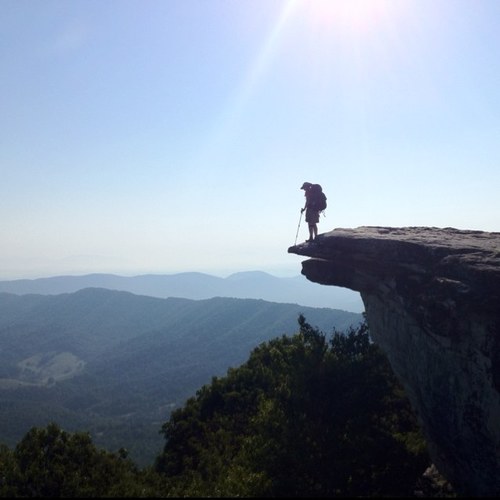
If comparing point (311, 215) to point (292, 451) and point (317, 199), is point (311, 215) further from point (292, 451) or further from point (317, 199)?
point (292, 451)

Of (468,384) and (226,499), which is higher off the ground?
(468,384)

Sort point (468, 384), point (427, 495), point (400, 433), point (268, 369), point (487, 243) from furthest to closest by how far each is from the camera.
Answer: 1. point (268, 369)
2. point (400, 433)
3. point (487, 243)
4. point (427, 495)
5. point (468, 384)

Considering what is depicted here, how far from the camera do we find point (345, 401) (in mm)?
28984

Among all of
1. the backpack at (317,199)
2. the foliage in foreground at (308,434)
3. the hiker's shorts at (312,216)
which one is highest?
the backpack at (317,199)

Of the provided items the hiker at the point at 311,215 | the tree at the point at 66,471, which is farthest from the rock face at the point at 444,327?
the tree at the point at 66,471

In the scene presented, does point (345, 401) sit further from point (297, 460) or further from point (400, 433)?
point (297, 460)

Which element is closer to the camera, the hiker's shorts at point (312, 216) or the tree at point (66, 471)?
the tree at point (66, 471)

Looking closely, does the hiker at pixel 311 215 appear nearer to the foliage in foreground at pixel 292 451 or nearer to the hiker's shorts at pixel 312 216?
the hiker's shorts at pixel 312 216

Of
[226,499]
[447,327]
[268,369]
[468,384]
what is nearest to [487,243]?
[447,327]

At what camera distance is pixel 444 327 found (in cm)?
1964

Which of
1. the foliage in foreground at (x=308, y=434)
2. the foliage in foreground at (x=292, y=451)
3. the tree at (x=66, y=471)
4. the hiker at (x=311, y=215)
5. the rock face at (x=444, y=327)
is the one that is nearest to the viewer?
the rock face at (x=444, y=327)

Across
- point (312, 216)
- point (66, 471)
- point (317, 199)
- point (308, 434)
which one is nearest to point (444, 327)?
point (308, 434)

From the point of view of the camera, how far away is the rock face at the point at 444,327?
1820cm

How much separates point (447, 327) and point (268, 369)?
24196 millimetres
